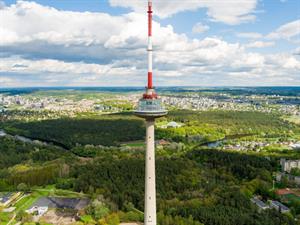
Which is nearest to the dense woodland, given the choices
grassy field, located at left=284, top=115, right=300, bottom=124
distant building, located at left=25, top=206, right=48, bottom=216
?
distant building, located at left=25, top=206, right=48, bottom=216

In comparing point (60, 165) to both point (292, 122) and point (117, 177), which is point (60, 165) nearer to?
point (117, 177)

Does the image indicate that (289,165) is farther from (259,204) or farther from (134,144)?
(134,144)

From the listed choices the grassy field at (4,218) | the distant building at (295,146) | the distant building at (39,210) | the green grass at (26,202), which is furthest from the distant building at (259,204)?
the distant building at (295,146)

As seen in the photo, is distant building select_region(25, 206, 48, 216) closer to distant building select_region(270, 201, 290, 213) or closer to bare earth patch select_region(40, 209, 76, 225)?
bare earth patch select_region(40, 209, 76, 225)

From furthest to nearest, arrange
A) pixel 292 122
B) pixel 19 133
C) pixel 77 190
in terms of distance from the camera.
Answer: pixel 292 122
pixel 19 133
pixel 77 190

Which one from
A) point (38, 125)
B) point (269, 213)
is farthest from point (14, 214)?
point (38, 125)
